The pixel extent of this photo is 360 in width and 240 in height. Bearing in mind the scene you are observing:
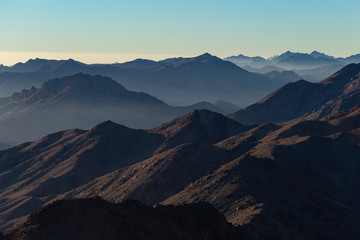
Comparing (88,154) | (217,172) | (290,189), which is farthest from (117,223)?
(88,154)

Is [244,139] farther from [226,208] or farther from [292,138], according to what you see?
[226,208]

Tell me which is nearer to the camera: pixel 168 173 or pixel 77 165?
A: pixel 168 173

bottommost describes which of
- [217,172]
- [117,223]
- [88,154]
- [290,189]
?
[88,154]

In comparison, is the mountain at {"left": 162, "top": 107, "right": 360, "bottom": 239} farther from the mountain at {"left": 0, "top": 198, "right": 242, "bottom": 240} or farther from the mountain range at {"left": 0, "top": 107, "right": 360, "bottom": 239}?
the mountain at {"left": 0, "top": 198, "right": 242, "bottom": 240}

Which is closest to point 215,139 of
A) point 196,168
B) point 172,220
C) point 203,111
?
point 203,111

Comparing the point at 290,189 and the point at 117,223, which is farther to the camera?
the point at 290,189

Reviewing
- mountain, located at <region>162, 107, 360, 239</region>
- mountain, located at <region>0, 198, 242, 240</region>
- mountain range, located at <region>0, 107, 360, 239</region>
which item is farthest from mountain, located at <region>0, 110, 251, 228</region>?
mountain, located at <region>0, 198, 242, 240</region>

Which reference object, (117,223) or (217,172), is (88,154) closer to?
(217,172)
